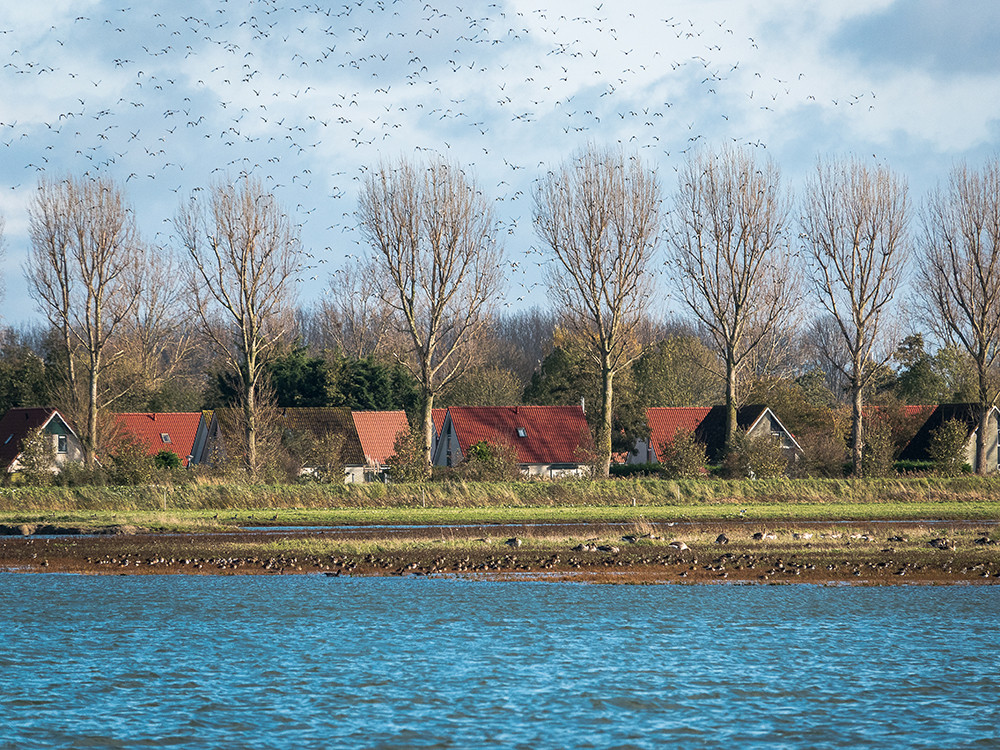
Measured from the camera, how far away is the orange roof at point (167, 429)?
8112 centimetres

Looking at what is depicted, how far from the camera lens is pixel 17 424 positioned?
249ft

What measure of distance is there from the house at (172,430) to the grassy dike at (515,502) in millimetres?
30765

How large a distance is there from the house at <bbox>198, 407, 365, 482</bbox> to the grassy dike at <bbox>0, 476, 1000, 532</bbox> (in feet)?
59.8

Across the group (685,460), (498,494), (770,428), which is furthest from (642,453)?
(498,494)

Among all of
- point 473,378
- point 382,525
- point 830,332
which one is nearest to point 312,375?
point 473,378

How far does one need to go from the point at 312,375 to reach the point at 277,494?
30060 mm

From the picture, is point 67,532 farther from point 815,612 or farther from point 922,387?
point 922,387

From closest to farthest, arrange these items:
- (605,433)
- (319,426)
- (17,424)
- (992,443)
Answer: (605,433)
(319,426)
(17,424)
(992,443)

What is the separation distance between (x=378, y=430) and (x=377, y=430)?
0.22 feet

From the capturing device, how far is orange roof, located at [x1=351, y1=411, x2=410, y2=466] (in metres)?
74.7

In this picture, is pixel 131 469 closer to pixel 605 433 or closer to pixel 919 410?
pixel 605 433

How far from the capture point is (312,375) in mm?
77562

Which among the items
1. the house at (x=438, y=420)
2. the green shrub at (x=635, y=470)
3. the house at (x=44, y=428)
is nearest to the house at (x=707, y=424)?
the green shrub at (x=635, y=470)

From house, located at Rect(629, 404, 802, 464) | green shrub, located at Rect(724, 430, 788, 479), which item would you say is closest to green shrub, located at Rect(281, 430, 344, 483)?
green shrub, located at Rect(724, 430, 788, 479)
